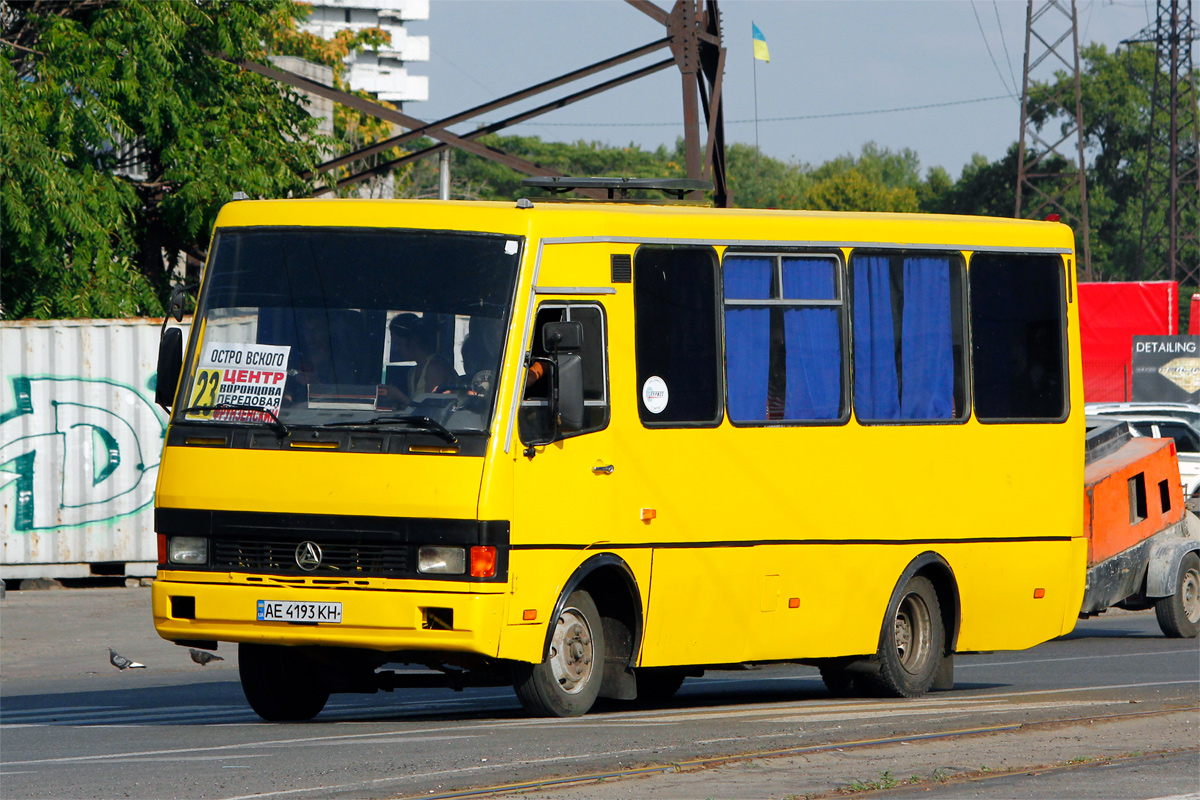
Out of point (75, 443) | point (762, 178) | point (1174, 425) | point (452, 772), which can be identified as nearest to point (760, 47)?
point (1174, 425)

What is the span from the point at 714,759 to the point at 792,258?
3.97 m

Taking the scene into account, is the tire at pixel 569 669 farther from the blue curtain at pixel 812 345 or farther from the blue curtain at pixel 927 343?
the blue curtain at pixel 927 343

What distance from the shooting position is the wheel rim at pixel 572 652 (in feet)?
32.7

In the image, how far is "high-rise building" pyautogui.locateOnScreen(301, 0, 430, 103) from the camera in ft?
452

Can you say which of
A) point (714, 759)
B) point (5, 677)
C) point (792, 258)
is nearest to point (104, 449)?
point (5, 677)

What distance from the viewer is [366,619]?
9.36 m

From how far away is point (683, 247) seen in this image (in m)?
10.8

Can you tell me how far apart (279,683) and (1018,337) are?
18.0 feet

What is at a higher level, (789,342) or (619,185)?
(619,185)

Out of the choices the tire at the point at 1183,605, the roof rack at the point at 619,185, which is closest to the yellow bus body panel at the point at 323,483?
the roof rack at the point at 619,185

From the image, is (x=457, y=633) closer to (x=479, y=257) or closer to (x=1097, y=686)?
(x=479, y=257)

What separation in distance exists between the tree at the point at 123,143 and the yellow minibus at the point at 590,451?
43.1 feet

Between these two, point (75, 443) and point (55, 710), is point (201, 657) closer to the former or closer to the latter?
point (55, 710)

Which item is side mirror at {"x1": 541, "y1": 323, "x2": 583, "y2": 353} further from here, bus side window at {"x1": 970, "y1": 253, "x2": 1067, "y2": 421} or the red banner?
the red banner
